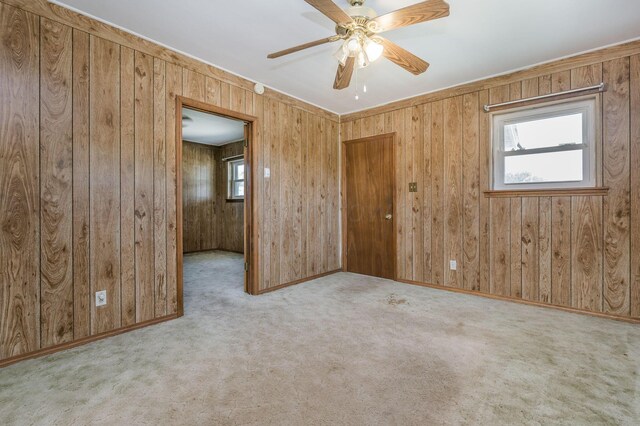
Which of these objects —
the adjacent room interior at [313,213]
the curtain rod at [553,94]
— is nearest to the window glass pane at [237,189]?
the adjacent room interior at [313,213]

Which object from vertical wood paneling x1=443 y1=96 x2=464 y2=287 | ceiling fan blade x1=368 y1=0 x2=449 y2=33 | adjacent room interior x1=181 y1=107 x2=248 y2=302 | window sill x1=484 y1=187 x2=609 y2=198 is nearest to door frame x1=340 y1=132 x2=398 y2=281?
vertical wood paneling x1=443 y1=96 x2=464 y2=287

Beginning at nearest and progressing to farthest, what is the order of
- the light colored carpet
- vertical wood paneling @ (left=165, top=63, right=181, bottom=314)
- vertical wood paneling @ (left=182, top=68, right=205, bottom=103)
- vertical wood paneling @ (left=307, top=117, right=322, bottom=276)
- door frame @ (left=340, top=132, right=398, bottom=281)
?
the light colored carpet → vertical wood paneling @ (left=165, top=63, right=181, bottom=314) → vertical wood paneling @ (left=182, top=68, right=205, bottom=103) → door frame @ (left=340, top=132, right=398, bottom=281) → vertical wood paneling @ (left=307, top=117, right=322, bottom=276)

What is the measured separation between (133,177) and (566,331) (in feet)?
12.6

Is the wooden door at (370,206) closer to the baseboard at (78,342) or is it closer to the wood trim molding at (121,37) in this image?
the wood trim molding at (121,37)

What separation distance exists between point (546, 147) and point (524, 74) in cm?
80

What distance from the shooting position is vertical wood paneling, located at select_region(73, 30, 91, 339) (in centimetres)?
222

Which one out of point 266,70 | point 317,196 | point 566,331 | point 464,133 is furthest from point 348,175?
point 566,331

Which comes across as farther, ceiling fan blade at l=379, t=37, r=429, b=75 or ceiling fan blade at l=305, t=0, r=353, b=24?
ceiling fan blade at l=379, t=37, r=429, b=75

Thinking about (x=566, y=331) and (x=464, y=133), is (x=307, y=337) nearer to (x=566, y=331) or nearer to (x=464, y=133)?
(x=566, y=331)

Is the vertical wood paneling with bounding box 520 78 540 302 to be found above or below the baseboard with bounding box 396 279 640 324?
above

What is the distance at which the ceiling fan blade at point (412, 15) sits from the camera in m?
1.61

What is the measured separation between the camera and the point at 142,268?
2566mm

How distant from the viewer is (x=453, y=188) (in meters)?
3.63

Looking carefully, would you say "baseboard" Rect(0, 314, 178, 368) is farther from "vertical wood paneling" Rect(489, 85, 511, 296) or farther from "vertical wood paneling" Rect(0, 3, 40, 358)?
"vertical wood paneling" Rect(489, 85, 511, 296)
